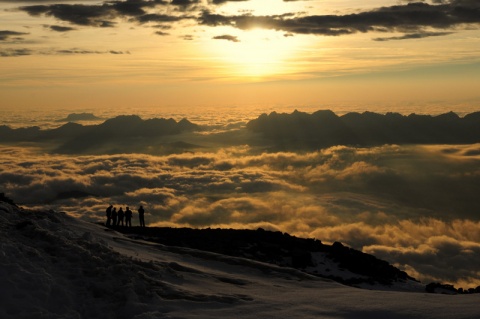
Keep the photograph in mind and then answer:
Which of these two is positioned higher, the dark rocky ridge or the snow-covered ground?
the snow-covered ground

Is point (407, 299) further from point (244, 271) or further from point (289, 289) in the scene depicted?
point (244, 271)

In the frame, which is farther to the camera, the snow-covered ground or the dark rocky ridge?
the dark rocky ridge

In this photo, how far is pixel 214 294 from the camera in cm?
2044

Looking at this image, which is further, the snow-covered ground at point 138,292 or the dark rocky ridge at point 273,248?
the dark rocky ridge at point 273,248

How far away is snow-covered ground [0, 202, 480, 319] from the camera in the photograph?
675 inches

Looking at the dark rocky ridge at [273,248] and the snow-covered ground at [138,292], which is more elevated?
the snow-covered ground at [138,292]

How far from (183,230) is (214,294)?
2286 centimetres

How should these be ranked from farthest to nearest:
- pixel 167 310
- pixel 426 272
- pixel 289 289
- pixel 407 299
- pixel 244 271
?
pixel 426 272
pixel 244 271
pixel 289 289
pixel 407 299
pixel 167 310

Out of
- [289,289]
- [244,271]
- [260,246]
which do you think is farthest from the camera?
[260,246]

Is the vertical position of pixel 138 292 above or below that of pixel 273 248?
above

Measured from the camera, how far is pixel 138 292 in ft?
61.9

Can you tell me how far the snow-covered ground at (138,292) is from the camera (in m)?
17.1

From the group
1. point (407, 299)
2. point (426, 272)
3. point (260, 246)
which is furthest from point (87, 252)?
point (426, 272)

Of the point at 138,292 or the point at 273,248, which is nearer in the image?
the point at 138,292
